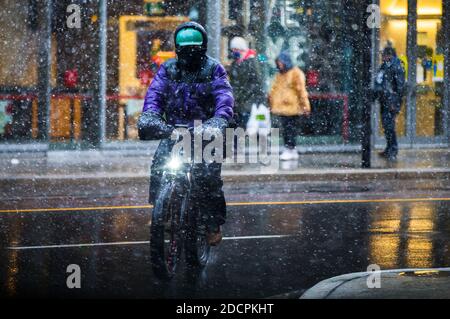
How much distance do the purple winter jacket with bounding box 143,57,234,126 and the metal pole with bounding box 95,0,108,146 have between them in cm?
993

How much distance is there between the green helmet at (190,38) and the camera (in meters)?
7.29

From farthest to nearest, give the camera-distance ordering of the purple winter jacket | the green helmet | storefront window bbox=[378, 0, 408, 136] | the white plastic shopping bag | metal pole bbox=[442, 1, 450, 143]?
→ metal pole bbox=[442, 1, 450, 143] < storefront window bbox=[378, 0, 408, 136] < the white plastic shopping bag < the purple winter jacket < the green helmet

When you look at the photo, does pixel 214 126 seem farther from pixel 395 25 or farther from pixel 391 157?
pixel 395 25

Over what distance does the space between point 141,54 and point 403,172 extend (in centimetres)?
593

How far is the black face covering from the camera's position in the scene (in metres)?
7.33

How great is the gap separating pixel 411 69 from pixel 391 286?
13.2 meters

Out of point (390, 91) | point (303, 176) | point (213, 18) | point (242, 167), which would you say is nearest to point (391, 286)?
point (303, 176)

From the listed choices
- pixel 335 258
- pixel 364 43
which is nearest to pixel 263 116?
pixel 364 43

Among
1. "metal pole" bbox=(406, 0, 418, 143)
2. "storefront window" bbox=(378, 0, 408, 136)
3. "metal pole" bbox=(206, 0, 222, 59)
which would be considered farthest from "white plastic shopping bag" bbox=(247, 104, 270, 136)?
"metal pole" bbox=(406, 0, 418, 143)

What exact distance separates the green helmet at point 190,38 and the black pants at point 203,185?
0.82m

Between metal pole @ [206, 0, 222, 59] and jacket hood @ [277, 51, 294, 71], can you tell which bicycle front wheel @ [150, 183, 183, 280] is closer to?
jacket hood @ [277, 51, 294, 71]

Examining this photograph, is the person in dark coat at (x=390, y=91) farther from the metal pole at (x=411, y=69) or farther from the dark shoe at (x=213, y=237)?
the dark shoe at (x=213, y=237)

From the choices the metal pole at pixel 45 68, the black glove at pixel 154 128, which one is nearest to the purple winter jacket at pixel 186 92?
the black glove at pixel 154 128

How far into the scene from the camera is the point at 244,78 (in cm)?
1683
